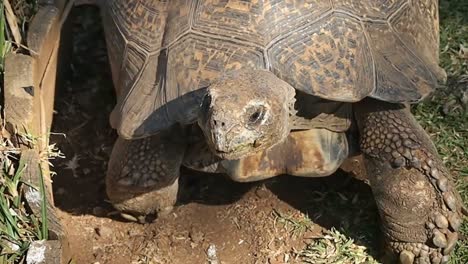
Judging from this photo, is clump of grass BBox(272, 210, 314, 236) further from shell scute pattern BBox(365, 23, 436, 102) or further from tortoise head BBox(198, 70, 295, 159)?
tortoise head BBox(198, 70, 295, 159)

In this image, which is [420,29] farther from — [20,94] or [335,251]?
[20,94]

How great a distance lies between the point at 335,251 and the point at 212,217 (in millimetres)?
615

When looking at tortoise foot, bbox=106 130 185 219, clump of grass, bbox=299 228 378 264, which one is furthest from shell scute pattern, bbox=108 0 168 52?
clump of grass, bbox=299 228 378 264

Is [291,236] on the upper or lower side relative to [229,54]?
lower

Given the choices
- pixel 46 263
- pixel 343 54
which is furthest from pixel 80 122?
pixel 343 54

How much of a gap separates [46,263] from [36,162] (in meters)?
0.51

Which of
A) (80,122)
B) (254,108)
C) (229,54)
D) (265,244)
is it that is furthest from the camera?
(80,122)

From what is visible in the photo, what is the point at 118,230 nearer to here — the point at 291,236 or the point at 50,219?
the point at 50,219

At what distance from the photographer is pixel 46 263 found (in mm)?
3393

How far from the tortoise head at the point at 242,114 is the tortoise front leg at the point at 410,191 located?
2.25 ft

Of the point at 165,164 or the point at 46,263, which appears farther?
the point at 165,164

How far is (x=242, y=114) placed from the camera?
2.88 metres

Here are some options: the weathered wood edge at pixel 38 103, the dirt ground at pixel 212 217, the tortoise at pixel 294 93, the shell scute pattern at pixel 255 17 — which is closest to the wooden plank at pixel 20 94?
the weathered wood edge at pixel 38 103

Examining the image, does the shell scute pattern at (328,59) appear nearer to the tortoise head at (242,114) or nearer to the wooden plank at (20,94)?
the tortoise head at (242,114)
